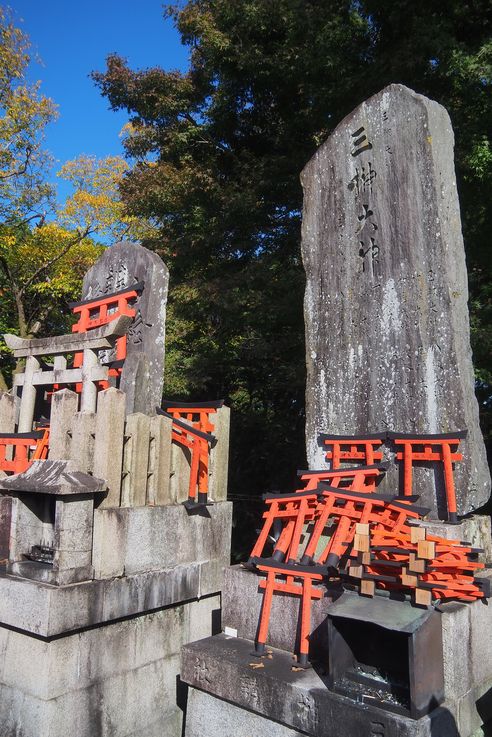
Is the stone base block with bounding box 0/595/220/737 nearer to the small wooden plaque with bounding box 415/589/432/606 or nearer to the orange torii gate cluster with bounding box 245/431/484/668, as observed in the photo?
the orange torii gate cluster with bounding box 245/431/484/668

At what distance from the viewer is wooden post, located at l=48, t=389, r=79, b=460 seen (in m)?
4.33

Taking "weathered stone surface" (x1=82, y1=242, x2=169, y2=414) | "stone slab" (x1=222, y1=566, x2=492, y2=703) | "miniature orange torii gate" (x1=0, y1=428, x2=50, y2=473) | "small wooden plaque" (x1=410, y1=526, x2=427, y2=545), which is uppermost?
"weathered stone surface" (x1=82, y1=242, x2=169, y2=414)

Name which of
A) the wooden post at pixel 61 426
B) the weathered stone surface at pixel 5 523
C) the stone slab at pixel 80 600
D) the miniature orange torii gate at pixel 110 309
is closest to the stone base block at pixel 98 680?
the stone slab at pixel 80 600

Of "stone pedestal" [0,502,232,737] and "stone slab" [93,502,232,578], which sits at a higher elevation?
"stone slab" [93,502,232,578]

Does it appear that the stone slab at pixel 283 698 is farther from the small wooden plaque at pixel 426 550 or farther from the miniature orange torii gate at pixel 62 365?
the miniature orange torii gate at pixel 62 365

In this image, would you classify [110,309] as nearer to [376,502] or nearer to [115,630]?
[115,630]

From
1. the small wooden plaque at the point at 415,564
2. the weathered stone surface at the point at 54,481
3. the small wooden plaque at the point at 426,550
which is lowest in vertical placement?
the small wooden plaque at the point at 415,564

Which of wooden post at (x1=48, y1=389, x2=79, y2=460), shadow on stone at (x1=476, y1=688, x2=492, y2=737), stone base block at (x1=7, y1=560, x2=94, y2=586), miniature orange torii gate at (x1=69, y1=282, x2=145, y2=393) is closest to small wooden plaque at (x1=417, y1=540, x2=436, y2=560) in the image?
shadow on stone at (x1=476, y1=688, x2=492, y2=737)

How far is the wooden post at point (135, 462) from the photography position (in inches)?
179

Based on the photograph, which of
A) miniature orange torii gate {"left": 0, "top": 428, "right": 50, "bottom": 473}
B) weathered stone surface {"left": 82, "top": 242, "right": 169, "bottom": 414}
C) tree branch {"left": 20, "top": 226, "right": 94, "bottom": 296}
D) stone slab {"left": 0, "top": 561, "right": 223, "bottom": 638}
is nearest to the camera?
stone slab {"left": 0, "top": 561, "right": 223, "bottom": 638}

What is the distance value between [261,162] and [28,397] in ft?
23.3

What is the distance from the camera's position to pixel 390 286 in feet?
15.4

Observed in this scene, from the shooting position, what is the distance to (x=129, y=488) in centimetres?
455

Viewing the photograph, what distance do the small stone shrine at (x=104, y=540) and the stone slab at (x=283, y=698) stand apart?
2.69 feet
